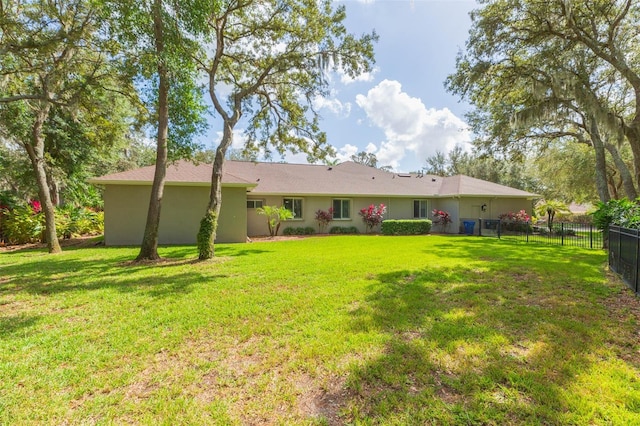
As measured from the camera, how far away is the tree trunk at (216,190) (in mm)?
8820

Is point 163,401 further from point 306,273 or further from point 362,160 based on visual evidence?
point 362,160

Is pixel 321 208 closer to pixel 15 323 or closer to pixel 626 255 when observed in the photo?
pixel 626 255

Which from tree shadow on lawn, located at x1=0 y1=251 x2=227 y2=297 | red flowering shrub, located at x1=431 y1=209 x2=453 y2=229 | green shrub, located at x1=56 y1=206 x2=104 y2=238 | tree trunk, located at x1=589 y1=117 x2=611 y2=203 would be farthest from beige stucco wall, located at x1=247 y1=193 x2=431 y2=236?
tree trunk, located at x1=589 y1=117 x2=611 y2=203

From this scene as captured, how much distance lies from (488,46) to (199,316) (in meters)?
12.4

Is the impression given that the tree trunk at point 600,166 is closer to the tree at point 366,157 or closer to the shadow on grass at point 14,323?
the shadow on grass at point 14,323

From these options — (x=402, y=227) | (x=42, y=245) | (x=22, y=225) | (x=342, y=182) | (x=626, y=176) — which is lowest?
(x=42, y=245)

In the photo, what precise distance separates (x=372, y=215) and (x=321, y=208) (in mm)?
3071

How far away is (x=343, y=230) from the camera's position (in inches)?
673

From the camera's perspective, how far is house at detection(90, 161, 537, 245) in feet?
40.1

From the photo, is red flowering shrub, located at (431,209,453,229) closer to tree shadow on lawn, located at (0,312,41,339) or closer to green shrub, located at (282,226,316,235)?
green shrub, located at (282,226,316,235)

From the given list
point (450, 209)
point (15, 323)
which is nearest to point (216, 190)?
point (15, 323)

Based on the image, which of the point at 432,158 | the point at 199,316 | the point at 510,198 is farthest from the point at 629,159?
the point at 199,316

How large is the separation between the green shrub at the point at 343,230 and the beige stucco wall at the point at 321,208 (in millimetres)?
239

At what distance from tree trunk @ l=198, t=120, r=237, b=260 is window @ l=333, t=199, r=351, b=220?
29.1 ft
